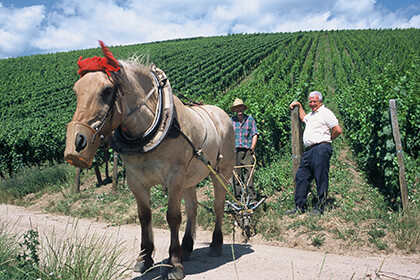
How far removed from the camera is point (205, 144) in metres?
3.84

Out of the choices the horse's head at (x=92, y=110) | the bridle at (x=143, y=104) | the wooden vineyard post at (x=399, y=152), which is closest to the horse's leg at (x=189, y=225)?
the bridle at (x=143, y=104)

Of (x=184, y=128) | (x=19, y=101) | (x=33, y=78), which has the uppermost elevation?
(x=33, y=78)

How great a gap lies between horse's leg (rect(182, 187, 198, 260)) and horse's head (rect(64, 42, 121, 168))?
1882 mm

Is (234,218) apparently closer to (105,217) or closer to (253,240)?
(253,240)

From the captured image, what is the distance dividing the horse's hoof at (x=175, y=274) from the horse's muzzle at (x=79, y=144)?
151 centimetres

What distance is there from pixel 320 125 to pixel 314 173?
0.84 metres

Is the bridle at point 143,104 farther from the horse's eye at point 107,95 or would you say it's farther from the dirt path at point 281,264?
the dirt path at point 281,264

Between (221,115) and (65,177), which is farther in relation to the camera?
(65,177)

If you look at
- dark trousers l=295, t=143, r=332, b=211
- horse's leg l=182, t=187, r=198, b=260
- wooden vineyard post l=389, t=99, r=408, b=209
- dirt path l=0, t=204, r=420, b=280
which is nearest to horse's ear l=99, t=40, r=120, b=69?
dirt path l=0, t=204, r=420, b=280

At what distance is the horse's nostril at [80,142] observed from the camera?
2423 mm

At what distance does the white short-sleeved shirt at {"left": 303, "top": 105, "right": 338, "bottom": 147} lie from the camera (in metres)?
5.48

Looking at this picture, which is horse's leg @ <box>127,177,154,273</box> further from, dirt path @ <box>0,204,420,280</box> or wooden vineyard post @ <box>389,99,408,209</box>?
wooden vineyard post @ <box>389,99,408,209</box>

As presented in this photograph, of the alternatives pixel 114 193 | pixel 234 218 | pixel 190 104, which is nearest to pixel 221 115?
pixel 190 104

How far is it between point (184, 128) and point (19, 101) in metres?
37.1
